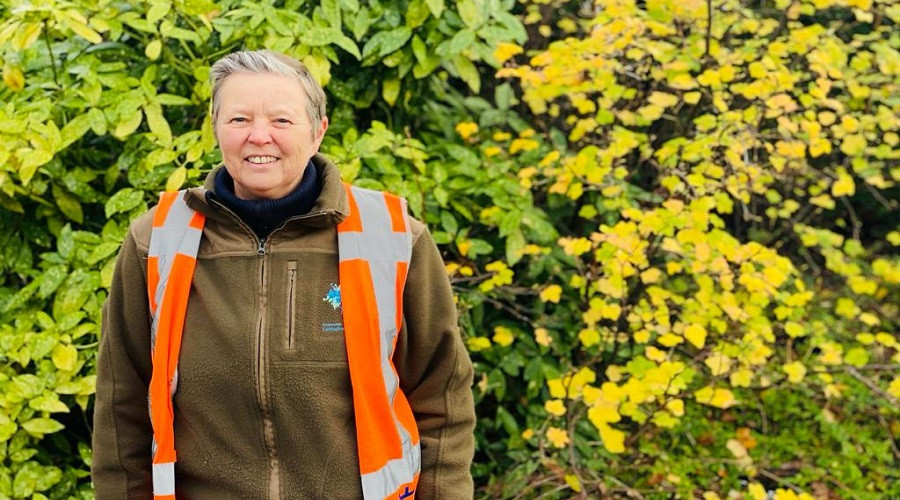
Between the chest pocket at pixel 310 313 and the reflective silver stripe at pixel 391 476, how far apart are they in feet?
0.81

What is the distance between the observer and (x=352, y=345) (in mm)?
1649

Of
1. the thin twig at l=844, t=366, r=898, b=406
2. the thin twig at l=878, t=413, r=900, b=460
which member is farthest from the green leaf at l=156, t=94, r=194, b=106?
the thin twig at l=878, t=413, r=900, b=460

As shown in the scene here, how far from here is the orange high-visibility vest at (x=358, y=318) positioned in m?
1.63

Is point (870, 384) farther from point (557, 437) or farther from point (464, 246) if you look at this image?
point (464, 246)

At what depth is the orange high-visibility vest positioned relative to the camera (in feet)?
5.36

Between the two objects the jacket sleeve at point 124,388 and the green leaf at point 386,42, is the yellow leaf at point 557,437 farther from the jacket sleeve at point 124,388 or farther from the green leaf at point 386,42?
the jacket sleeve at point 124,388

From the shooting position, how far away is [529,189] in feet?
11.2

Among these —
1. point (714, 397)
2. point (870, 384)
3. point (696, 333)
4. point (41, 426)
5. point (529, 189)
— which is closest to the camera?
point (41, 426)

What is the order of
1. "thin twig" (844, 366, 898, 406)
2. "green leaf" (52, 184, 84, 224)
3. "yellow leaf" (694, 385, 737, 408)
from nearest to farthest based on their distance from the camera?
"green leaf" (52, 184, 84, 224) → "yellow leaf" (694, 385, 737, 408) → "thin twig" (844, 366, 898, 406)

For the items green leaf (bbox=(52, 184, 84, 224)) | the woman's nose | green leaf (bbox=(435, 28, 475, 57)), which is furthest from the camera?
green leaf (bbox=(435, 28, 475, 57))

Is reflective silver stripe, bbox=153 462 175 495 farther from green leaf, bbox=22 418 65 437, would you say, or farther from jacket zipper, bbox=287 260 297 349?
green leaf, bbox=22 418 65 437

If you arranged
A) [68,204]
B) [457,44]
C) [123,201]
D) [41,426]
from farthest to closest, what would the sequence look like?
[457,44]
[68,204]
[123,201]
[41,426]

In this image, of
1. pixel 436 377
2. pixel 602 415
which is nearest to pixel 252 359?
pixel 436 377

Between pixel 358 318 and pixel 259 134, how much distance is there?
41 cm
